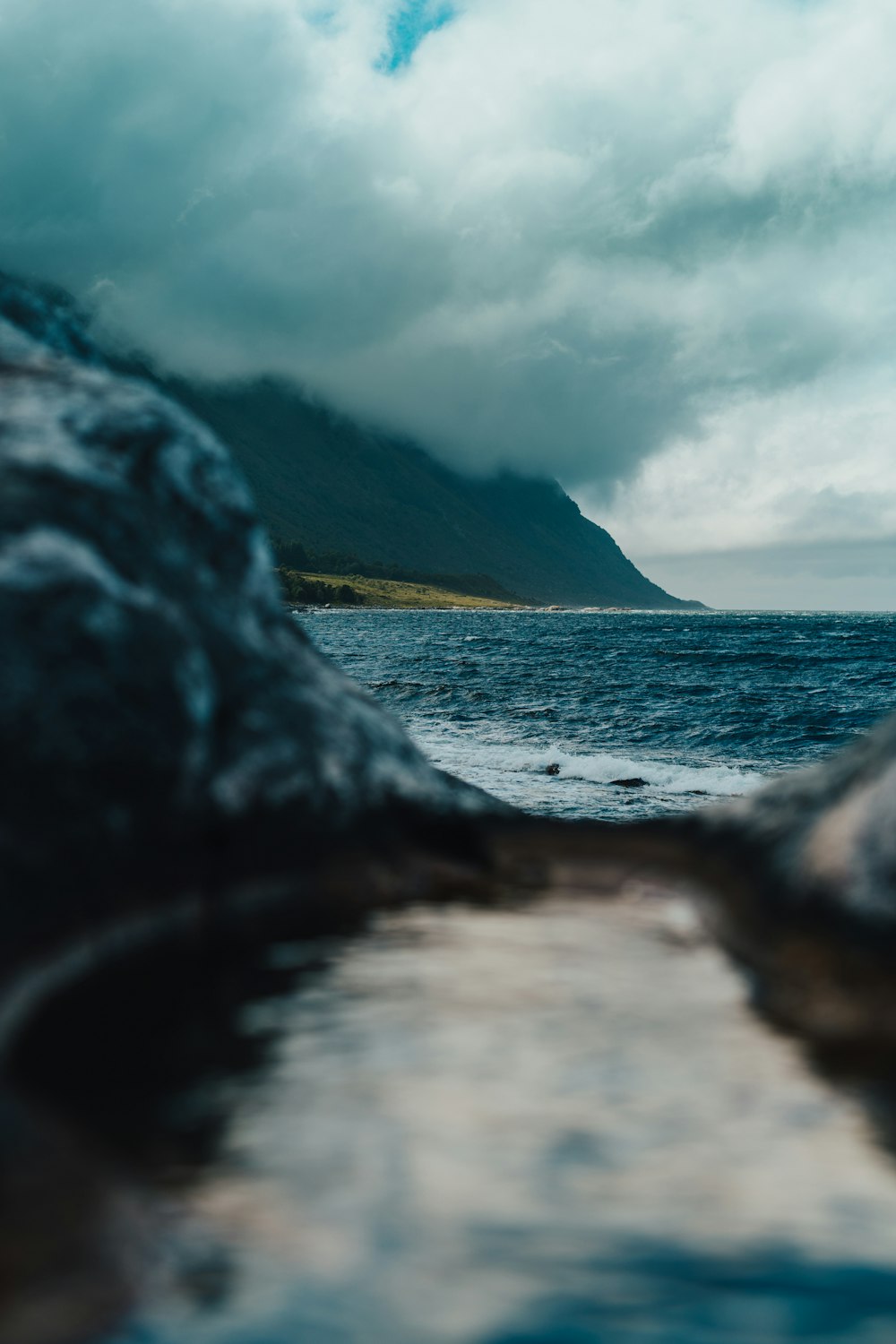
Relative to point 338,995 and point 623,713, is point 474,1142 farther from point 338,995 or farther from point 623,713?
point 623,713

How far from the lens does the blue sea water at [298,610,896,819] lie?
73.6 feet

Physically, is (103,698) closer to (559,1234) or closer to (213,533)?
(213,533)

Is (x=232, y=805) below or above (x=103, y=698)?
below

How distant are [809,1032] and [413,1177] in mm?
1805

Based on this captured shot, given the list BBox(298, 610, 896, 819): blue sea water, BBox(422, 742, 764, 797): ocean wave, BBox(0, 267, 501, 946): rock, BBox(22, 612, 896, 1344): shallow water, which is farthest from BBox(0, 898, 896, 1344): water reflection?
BBox(422, 742, 764, 797): ocean wave

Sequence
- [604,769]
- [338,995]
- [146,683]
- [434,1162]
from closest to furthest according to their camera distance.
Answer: [434,1162] → [338,995] → [146,683] → [604,769]

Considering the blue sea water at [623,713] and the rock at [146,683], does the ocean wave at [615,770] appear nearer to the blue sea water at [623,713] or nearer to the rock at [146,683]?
the blue sea water at [623,713]

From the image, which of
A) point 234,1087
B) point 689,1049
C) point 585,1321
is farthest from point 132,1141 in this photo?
point 689,1049

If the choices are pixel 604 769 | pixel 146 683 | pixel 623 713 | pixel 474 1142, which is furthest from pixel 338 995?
pixel 623 713

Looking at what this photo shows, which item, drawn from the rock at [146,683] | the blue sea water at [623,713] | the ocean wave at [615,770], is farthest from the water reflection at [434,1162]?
the ocean wave at [615,770]

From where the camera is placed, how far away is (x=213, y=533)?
551 cm

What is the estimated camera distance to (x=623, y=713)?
121 ft

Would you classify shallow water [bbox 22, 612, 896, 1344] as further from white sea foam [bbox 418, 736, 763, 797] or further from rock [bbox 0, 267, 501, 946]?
white sea foam [bbox 418, 736, 763, 797]

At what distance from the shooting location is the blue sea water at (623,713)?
2244 cm
